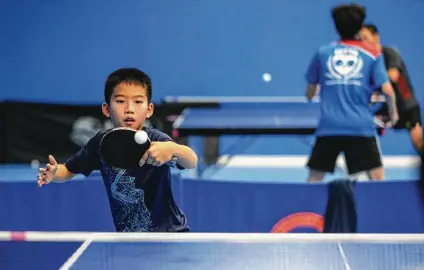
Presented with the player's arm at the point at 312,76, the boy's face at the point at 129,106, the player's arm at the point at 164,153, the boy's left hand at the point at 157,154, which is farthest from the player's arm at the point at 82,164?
the player's arm at the point at 312,76

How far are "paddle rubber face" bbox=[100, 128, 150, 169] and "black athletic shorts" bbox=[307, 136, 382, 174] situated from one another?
1.99m

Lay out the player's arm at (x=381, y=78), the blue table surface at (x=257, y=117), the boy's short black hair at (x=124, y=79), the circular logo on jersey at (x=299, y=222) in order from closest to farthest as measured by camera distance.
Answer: the boy's short black hair at (x=124, y=79)
the circular logo on jersey at (x=299, y=222)
the player's arm at (x=381, y=78)
the blue table surface at (x=257, y=117)

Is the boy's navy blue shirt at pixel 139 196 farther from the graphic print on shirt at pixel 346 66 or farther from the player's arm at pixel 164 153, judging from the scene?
the graphic print on shirt at pixel 346 66

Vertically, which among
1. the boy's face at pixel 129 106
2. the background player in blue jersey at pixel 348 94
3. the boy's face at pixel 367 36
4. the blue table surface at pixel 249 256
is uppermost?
the boy's face at pixel 367 36

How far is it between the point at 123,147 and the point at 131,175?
288mm

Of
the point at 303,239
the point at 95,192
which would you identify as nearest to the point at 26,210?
the point at 95,192

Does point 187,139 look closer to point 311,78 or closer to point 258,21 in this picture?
point 258,21

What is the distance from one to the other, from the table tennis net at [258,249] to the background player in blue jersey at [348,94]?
1.77 meters

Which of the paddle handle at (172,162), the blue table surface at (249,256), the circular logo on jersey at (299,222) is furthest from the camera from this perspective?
the circular logo on jersey at (299,222)

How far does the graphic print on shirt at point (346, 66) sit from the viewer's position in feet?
12.5

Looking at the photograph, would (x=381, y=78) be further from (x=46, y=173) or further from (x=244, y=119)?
(x=244, y=119)

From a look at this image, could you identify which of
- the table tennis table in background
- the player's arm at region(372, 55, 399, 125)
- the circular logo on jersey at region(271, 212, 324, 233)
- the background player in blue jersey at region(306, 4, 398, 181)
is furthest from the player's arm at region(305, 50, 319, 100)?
the table tennis table in background

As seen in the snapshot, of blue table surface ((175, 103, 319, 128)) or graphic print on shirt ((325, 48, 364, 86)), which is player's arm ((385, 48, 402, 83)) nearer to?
blue table surface ((175, 103, 319, 128))

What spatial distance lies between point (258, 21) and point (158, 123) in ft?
7.02
